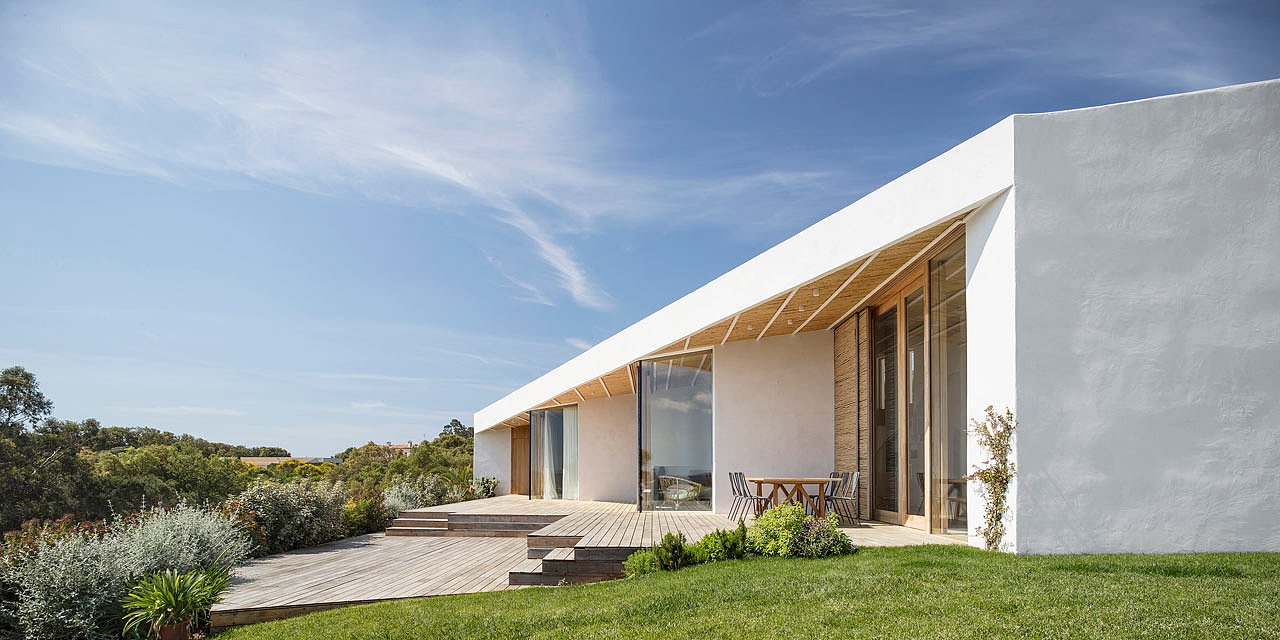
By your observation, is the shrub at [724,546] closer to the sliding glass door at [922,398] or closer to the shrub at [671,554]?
the shrub at [671,554]

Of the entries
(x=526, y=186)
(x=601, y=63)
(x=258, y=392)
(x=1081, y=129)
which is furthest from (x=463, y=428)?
(x=1081, y=129)

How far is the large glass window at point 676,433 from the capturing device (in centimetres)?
1333

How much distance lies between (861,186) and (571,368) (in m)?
12.7

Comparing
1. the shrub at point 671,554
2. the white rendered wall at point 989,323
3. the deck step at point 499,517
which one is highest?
the white rendered wall at point 989,323

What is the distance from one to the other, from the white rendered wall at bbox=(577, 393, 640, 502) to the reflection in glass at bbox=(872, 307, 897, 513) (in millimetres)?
9103

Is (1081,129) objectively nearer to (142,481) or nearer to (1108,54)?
(1108,54)

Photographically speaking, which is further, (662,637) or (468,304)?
(468,304)

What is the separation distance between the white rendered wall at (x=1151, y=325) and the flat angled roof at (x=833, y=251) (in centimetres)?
44

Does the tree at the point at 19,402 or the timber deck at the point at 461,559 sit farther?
the tree at the point at 19,402

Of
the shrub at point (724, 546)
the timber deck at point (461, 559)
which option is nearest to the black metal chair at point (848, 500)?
the timber deck at point (461, 559)

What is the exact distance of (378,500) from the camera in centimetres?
1648

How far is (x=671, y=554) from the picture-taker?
775cm

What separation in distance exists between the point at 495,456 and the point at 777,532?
18.7 meters

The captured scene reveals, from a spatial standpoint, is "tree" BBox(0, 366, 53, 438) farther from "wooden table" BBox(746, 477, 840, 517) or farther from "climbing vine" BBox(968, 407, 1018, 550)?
"climbing vine" BBox(968, 407, 1018, 550)
